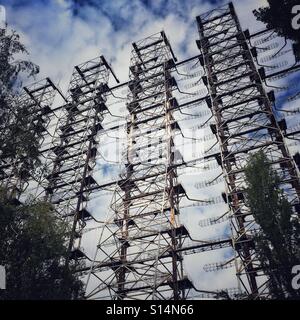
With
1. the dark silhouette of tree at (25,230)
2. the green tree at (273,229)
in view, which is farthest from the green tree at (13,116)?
the green tree at (273,229)

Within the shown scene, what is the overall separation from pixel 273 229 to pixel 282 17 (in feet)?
30.7

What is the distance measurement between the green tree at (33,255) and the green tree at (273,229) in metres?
10.2

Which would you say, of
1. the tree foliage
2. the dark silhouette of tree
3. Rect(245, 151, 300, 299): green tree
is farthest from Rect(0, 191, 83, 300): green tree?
the tree foliage

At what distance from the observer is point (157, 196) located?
28.5 m

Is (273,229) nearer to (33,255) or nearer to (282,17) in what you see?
(282,17)

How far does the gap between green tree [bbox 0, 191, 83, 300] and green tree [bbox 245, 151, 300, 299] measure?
10.2m

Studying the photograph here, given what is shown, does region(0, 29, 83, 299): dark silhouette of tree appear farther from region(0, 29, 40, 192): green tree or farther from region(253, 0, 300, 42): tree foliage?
region(253, 0, 300, 42): tree foliage

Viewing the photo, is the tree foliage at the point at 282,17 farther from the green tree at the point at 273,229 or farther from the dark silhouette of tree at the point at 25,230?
the dark silhouette of tree at the point at 25,230

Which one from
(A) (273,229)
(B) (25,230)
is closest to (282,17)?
(A) (273,229)

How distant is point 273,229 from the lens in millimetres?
16891

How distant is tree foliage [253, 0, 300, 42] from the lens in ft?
58.2

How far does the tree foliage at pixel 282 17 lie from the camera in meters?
17.8
